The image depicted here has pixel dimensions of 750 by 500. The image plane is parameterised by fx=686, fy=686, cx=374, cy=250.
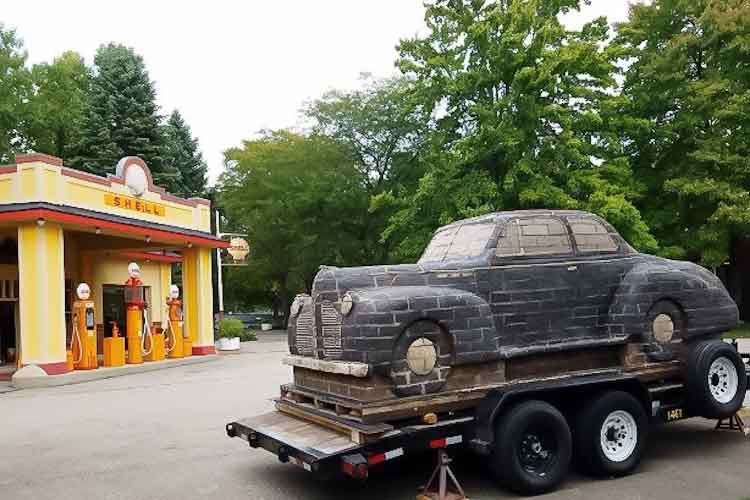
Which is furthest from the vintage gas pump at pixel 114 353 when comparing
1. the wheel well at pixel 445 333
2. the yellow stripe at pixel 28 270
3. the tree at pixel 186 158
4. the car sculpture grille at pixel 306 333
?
the tree at pixel 186 158

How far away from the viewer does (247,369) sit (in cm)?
1848

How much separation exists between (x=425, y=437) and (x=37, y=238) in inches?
559

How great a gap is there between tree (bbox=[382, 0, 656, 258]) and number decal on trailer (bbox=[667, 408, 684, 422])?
49.3 feet

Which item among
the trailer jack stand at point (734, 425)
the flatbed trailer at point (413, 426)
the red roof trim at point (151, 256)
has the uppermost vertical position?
the red roof trim at point (151, 256)

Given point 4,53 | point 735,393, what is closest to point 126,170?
point 735,393

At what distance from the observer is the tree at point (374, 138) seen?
125 ft

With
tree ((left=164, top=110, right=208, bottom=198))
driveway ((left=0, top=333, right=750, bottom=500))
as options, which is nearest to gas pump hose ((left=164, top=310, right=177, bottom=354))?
driveway ((left=0, top=333, right=750, bottom=500))

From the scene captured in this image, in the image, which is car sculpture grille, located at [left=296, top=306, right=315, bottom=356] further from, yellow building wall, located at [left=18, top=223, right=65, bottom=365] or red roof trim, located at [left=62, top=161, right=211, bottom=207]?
red roof trim, located at [left=62, top=161, right=211, bottom=207]

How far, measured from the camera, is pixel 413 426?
5660 millimetres

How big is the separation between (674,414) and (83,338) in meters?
15.6

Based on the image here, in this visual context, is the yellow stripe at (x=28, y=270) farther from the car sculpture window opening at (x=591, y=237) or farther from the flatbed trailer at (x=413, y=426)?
the car sculpture window opening at (x=591, y=237)

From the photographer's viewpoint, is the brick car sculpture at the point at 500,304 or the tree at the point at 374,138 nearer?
the brick car sculpture at the point at 500,304

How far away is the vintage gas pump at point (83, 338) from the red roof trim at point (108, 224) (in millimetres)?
1709

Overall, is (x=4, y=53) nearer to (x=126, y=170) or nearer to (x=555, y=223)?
(x=126, y=170)
